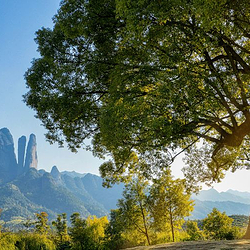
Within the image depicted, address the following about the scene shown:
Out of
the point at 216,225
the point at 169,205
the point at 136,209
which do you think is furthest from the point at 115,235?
the point at 216,225

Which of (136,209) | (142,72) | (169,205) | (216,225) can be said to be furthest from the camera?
(216,225)

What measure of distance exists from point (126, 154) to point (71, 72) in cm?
356

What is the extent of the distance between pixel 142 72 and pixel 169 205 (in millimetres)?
14794

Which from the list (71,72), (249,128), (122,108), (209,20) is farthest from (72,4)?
(249,128)

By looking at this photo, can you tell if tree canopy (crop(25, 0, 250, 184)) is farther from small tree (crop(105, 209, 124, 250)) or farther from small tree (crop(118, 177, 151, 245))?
small tree (crop(118, 177, 151, 245))

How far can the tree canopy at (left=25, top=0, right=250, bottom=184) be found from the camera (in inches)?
245

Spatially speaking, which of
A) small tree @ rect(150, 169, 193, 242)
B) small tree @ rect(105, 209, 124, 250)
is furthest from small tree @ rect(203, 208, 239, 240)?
small tree @ rect(105, 209, 124, 250)

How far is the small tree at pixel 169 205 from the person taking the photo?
1936cm

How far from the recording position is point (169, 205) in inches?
765

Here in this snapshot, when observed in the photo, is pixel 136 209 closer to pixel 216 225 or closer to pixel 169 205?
pixel 169 205

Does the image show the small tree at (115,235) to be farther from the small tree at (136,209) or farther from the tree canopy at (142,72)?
the tree canopy at (142,72)

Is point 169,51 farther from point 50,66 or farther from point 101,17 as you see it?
point 50,66

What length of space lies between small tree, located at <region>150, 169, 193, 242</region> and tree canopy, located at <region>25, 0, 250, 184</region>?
1090 centimetres

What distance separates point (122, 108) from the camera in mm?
6852
